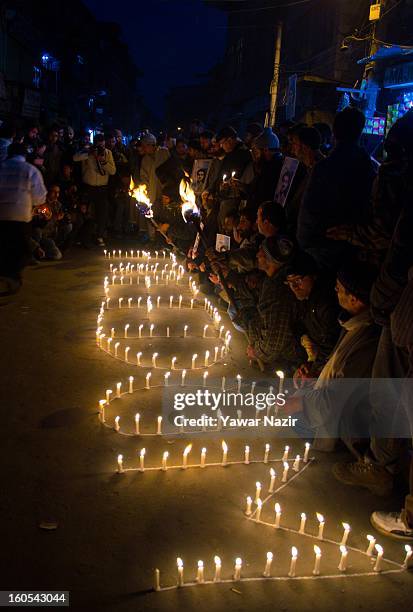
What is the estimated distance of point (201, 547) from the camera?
119 inches

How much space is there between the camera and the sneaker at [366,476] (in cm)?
355

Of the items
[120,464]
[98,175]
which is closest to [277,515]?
[120,464]

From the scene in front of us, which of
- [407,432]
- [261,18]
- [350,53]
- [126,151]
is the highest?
[261,18]

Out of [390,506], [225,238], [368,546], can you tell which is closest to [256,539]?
[368,546]

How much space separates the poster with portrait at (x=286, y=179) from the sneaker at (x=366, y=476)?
3.24 meters

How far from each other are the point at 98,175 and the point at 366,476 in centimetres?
990

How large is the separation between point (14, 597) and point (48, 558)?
27 centimetres

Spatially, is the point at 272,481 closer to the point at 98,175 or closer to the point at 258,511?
the point at 258,511

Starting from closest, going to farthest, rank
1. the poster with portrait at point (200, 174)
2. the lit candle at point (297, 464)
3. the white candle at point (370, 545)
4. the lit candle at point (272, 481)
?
the white candle at point (370, 545) < the lit candle at point (272, 481) < the lit candle at point (297, 464) < the poster with portrait at point (200, 174)

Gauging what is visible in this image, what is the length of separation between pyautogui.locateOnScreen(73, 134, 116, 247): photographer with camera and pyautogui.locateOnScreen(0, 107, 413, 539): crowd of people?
3.40 meters

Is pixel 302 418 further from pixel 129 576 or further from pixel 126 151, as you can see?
pixel 126 151

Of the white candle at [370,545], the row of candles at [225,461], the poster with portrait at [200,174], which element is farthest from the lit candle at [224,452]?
the poster with portrait at [200,174]

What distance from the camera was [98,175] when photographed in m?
12.1

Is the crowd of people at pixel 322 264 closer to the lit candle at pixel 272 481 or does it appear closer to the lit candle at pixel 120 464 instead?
the lit candle at pixel 272 481
